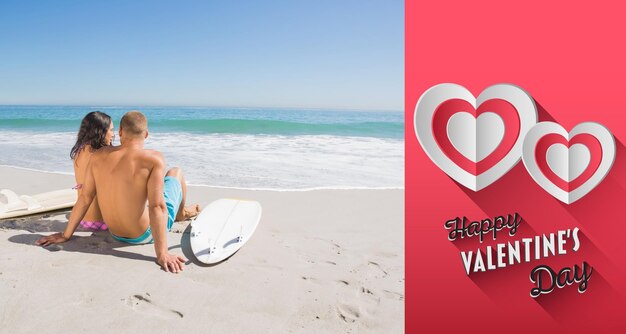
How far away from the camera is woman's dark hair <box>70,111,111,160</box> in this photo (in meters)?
3.12

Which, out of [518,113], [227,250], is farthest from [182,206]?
[518,113]

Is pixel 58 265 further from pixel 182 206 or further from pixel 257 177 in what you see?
pixel 257 177

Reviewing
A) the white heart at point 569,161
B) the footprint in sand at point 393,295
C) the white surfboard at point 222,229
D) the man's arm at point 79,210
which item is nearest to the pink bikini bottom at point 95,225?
the man's arm at point 79,210

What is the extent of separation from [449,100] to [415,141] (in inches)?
10.9

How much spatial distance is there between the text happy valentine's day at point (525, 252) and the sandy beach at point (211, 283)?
1.55 feet

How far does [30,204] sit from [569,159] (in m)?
3.94

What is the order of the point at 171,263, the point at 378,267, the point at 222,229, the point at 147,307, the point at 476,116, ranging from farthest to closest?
1. the point at 222,229
2. the point at 378,267
3. the point at 171,263
4. the point at 476,116
5. the point at 147,307

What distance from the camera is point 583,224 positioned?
7.45ft

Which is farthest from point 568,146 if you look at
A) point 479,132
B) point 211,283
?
point 211,283

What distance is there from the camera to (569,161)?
2271 mm

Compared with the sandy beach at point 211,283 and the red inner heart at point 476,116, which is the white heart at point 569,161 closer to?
the red inner heart at point 476,116

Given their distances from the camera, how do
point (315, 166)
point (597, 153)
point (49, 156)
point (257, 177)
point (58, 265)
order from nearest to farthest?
point (597, 153), point (58, 265), point (257, 177), point (315, 166), point (49, 156)

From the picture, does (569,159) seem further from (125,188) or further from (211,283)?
(125,188)

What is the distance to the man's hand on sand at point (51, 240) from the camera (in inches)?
117
